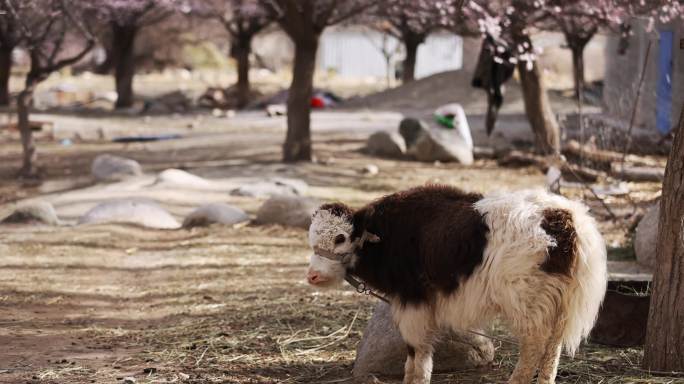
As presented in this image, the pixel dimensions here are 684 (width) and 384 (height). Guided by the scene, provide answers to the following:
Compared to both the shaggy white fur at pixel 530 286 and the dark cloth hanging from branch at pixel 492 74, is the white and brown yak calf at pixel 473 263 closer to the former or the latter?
the shaggy white fur at pixel 530 286

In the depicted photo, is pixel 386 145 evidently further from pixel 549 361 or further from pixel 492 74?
pixel 549 361

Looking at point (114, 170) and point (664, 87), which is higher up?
point (664, 87)

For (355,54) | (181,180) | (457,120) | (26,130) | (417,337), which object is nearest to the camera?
(417,337)

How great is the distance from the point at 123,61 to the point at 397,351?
2925 cm

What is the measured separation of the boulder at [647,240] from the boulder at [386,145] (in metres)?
Answer: 10.8

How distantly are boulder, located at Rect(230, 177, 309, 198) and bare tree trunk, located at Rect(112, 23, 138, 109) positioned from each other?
1971 cm

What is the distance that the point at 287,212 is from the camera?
1151 centimetres

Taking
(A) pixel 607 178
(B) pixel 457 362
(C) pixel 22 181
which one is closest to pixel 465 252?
(B) pixel 457 362

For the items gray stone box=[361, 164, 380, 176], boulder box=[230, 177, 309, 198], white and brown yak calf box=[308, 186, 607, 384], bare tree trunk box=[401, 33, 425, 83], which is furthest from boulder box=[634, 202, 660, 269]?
bare tree trunk box=[401, 33, 425, 83]

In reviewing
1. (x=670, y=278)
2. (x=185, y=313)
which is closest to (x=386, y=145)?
(x=185, y=313)

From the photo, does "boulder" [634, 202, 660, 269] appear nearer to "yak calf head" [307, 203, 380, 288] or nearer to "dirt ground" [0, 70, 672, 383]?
"dirt ground" [0, 70, 672, 383]

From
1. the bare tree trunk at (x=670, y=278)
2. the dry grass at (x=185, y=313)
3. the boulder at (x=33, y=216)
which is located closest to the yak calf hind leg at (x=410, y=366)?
the dry grass at (x=185, y=313)

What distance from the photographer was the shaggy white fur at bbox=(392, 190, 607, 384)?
15.5 ft

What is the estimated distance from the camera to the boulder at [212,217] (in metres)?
11.8
